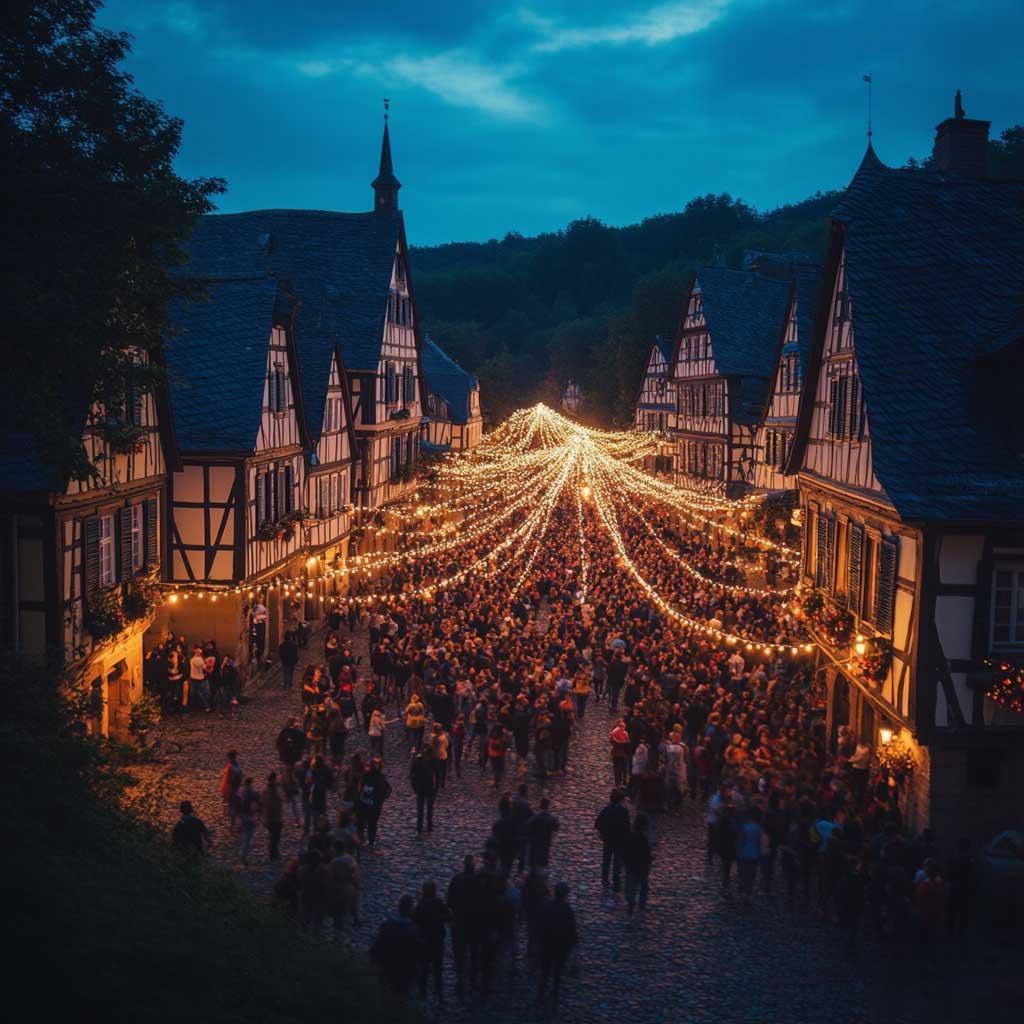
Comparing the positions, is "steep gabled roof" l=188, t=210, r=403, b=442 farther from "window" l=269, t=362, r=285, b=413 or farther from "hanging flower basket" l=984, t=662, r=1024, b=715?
"hanging flower basket" l=984, t=662, r=1024, b=715

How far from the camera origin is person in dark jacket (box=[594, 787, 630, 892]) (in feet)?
48.9

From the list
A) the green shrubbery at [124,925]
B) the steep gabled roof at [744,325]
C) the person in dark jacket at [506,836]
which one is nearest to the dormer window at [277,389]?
the green shrubbery at [124,925]

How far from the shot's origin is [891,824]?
1488 cm

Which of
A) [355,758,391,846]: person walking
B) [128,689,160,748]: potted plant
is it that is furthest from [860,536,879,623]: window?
[128,689,160,748]: potted plant

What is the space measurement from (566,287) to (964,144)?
132 metres

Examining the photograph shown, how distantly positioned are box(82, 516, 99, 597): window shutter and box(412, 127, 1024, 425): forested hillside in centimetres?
7634

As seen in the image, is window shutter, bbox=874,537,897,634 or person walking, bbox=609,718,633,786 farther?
person walking, bbox=609,718,633,786

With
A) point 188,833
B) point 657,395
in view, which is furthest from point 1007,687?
point 657,395

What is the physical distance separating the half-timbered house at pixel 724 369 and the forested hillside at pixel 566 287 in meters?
43.5

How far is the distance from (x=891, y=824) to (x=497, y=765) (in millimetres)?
6807

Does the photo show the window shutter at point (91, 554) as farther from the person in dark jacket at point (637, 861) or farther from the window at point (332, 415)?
the window at point (332, 415)

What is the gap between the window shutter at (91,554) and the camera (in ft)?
64.8

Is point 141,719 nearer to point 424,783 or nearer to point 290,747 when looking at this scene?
point 290,747

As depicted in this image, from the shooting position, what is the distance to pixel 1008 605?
16062 millimetres
